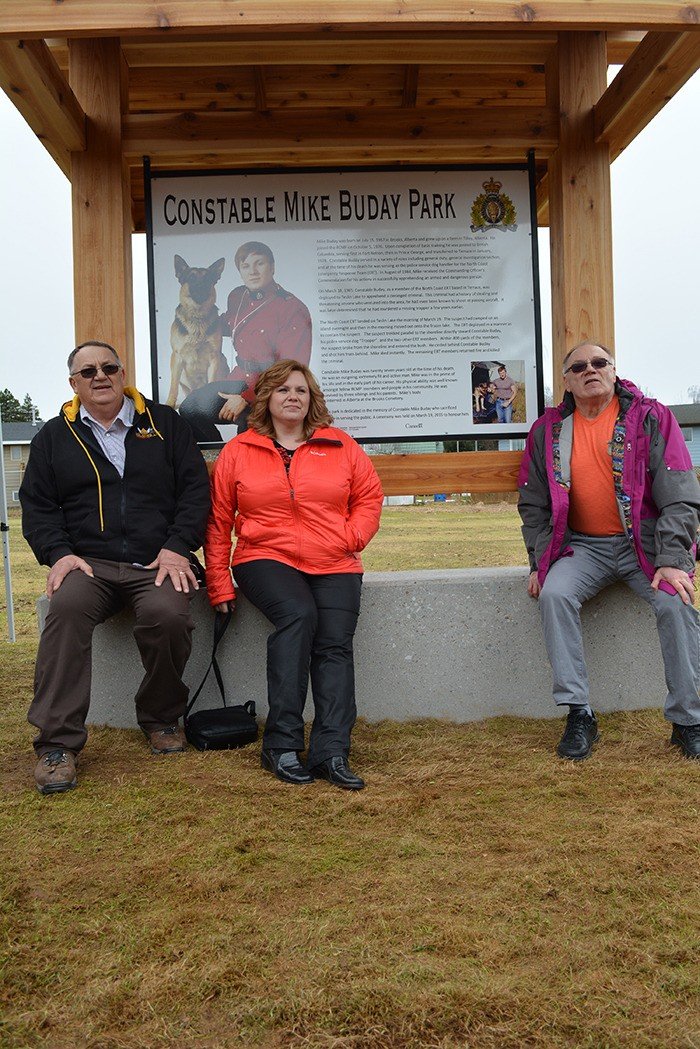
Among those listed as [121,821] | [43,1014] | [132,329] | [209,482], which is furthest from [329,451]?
[43,1014]

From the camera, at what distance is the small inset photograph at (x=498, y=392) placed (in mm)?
4836

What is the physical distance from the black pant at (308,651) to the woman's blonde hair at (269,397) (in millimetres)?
647

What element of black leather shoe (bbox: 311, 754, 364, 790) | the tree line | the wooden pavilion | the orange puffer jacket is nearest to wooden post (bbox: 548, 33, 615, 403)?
the wooden pavilion

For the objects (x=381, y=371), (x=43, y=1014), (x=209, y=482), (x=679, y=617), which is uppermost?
(x=381, y=371)

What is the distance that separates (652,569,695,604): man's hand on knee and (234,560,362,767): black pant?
1.26m

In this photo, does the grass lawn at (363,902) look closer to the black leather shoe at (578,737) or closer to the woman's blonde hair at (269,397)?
the black leather shoe at (578,737)

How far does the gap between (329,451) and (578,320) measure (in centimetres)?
161

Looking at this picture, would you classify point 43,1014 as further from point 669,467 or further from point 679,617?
point 669,467

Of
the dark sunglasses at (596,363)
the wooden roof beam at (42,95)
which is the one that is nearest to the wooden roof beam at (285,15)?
the wooden roof beam at (42,95)

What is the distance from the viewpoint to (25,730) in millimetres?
4363

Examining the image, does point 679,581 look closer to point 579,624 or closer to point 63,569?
point 579,624

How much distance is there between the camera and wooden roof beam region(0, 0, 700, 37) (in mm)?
3381

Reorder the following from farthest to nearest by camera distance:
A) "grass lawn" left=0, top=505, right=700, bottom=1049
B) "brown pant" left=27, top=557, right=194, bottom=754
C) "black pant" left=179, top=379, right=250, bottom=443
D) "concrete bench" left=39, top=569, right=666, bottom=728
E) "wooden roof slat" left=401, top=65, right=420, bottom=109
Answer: "wooden roof slat" left=401, top=65, right=420, bottom=109 → "black pant" left=179, top=379, right=250, bottom=443 → "concrete bench" left=39, top=569, right=666, bottom=728 → "brown pant" left=27, top=557, right=194, bottom=754 → "grass lawn" left=0, top=505, right=700, bottom=1049

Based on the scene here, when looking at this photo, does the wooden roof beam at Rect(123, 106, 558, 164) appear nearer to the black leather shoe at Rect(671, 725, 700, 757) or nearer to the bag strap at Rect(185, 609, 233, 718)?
the bag strap at Rect(185, 609, 233, 718)
